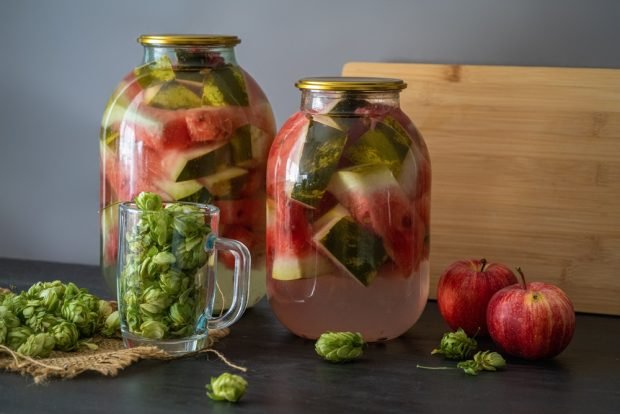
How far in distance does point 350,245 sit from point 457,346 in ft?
0.56

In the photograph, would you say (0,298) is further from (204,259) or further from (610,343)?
(610,343)

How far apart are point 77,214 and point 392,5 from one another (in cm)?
65

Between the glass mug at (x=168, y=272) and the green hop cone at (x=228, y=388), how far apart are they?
5.3 inches

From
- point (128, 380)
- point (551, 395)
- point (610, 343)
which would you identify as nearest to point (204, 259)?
point (128, 380)

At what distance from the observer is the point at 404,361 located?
1.20 m

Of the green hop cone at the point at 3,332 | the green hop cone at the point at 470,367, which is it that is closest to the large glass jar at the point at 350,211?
the green hop cone at the point at 470,367

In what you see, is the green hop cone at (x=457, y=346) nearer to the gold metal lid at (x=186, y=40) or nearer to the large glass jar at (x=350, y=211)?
the large glass jar at (x=350, y=211)

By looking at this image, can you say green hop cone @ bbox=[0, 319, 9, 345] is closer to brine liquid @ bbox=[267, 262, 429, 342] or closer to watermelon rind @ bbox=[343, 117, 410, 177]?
brine liquid @ bbox=[267, 262, 429, 342]

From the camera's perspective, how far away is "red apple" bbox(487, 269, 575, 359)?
3.81ft

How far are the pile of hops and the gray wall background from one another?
19.0 inches

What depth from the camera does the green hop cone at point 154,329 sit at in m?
1.17

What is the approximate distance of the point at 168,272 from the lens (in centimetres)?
115

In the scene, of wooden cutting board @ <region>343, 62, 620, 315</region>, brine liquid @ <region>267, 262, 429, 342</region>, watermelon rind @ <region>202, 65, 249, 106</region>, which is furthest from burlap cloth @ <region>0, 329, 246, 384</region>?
wooden cutting board @ <region>343, 62, 620, 315</region>

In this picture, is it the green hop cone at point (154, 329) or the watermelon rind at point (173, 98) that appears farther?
the watermelon rind at point (173, 98)
